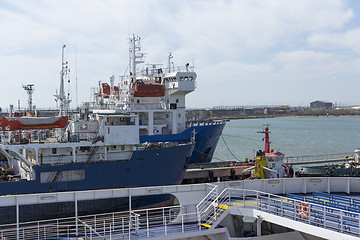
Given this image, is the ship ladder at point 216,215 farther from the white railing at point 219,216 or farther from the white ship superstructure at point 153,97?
the white ship superstructure at point 153,97

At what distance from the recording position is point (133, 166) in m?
22.3

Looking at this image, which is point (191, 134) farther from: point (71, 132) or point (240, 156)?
point (240, 156)

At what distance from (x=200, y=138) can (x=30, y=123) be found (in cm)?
1546

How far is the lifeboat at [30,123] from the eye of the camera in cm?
2036

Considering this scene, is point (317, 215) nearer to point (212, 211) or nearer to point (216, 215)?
point (216, 215)

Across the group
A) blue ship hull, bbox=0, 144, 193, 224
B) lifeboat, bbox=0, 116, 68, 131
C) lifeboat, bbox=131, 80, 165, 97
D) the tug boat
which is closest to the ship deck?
blue ship hull, bbox=0, 144, 193, 224

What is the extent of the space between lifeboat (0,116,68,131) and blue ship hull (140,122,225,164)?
8881mm

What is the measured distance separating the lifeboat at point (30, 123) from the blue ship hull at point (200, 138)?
29.1ft

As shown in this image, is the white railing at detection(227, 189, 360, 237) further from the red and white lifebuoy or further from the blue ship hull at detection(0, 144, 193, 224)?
the blue ship hull at detection(0, 144, 193, 224)

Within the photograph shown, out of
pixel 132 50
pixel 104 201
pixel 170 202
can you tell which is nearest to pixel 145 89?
pixel 132 50

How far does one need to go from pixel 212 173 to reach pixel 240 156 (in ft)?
65.1

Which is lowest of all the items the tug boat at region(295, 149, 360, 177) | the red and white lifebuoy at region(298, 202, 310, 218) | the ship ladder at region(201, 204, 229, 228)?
the tug boat at region(295, 149, 360, 177)

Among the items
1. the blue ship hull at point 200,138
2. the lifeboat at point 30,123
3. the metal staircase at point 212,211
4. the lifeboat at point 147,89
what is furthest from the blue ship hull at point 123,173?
the metal staircase at point 212,211

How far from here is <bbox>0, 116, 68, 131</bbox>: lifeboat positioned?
66.8 ft
